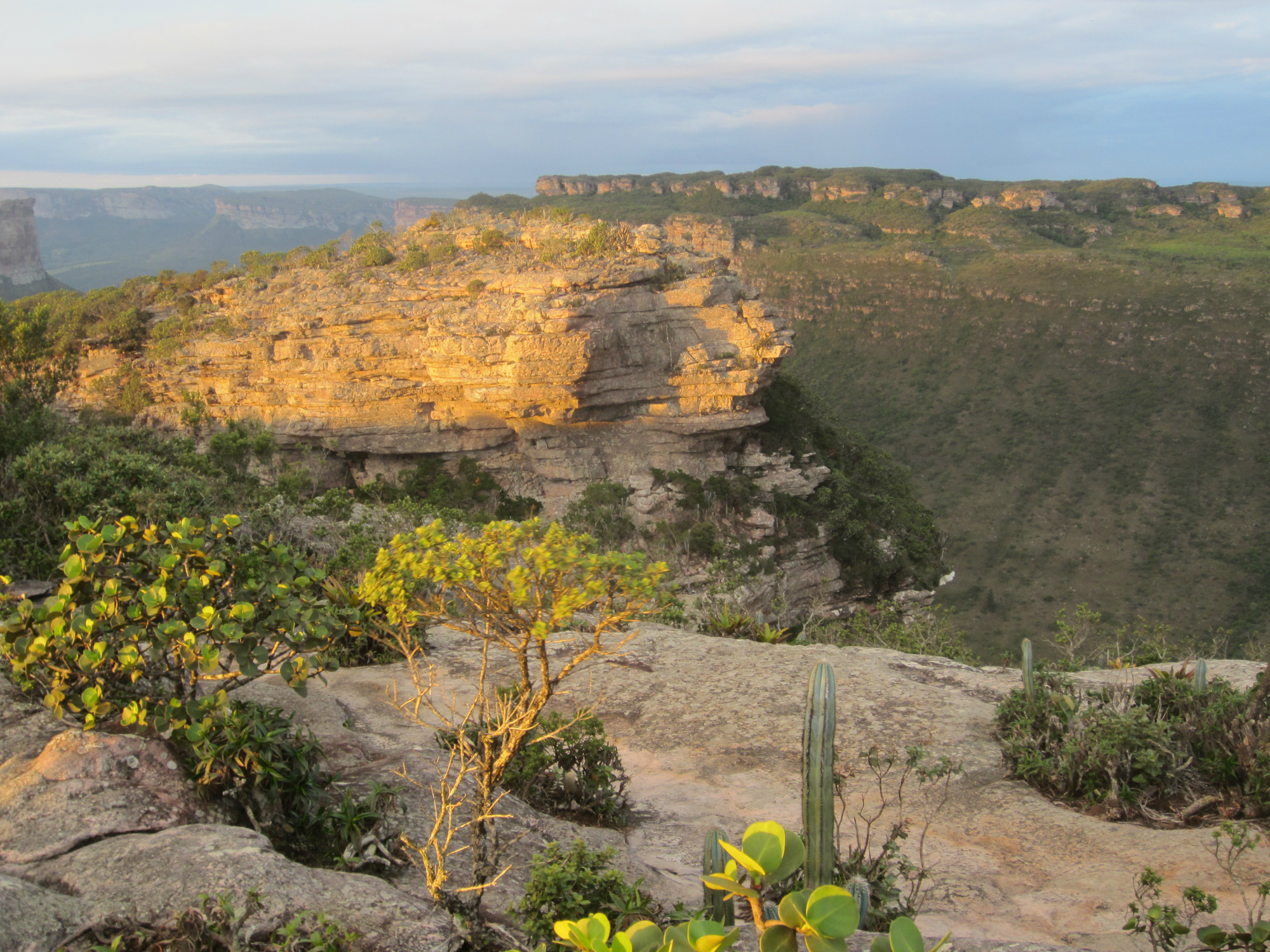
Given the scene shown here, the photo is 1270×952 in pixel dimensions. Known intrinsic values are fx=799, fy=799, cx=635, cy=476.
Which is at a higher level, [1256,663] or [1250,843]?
[1250,843]

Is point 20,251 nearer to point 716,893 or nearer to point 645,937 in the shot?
point 716,893

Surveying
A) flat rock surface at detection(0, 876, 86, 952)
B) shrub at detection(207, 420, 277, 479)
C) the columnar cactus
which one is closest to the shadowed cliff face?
shrub at detection(207, 420, 277, 479)

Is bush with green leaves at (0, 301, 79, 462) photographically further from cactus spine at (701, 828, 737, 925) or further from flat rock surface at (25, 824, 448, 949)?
cactus spine at (701, 828, 737, 925)

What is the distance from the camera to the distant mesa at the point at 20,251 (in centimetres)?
8044

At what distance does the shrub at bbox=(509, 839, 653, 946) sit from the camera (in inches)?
125

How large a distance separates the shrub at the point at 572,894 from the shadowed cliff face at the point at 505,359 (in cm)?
2412

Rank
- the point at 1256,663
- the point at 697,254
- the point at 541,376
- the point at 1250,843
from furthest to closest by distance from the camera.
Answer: the point at 697,254 → the point at 541,376 → the point at 1256,663 → the point at 1250,843

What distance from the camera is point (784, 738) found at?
6906 millimetres

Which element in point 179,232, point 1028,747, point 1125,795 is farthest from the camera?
point 179,232

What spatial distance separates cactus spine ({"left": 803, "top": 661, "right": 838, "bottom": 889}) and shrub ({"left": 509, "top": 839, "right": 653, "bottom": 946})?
815 mm

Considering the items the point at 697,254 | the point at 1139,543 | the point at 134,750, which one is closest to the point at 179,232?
the point at 697,254

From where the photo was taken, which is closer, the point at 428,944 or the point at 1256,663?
the point at 428,944

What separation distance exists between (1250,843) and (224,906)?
4845 millimetres

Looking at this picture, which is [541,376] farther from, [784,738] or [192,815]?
[192,815]
